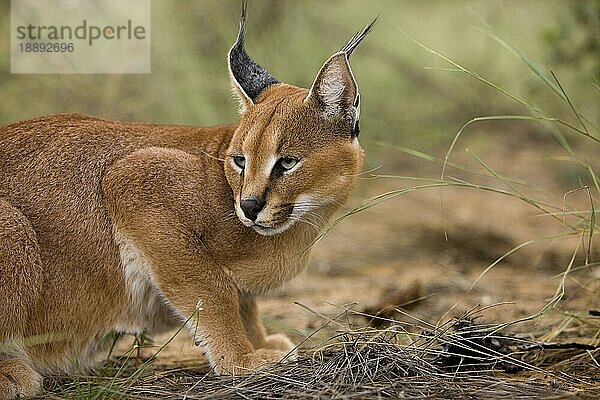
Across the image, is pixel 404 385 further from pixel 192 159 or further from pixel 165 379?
pixel 192 159

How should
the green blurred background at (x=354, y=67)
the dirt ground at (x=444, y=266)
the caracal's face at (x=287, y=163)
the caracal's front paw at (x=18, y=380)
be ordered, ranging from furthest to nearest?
1. the green blurred background at (x=354, y=67)
2. the dirt ground at (x=444, y=266)
3. the caracal's face at (x=287, y=163)
4. the caracal's front paw at (x=18, y=380)

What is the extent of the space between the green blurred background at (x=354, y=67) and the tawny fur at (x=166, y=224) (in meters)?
2.95

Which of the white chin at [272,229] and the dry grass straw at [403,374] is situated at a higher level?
the white chin at [272,229]

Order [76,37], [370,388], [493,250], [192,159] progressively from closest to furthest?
[370,388], [192,159], [493,250], [76,37]

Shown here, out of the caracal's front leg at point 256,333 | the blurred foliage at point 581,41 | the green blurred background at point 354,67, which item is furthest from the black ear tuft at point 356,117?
the blurred foliage at point 581,41

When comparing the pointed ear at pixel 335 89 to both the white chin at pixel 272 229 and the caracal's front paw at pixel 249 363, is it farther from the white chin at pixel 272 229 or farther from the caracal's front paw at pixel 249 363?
the caracal's front paw at pixel 249 363

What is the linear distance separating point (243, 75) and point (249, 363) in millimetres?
1556

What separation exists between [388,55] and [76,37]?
367cm

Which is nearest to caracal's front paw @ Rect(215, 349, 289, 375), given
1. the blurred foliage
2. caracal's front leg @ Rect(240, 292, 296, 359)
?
caracal's front leg @ Rect(240, 292, 296, 359)

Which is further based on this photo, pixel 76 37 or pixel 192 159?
pixel 76 37

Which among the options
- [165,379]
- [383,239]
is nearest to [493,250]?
[383,239]

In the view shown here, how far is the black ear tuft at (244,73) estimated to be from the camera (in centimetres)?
504

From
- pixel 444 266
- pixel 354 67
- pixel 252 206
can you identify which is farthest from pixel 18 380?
pixel 354 67

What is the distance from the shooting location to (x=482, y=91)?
34.6ft
